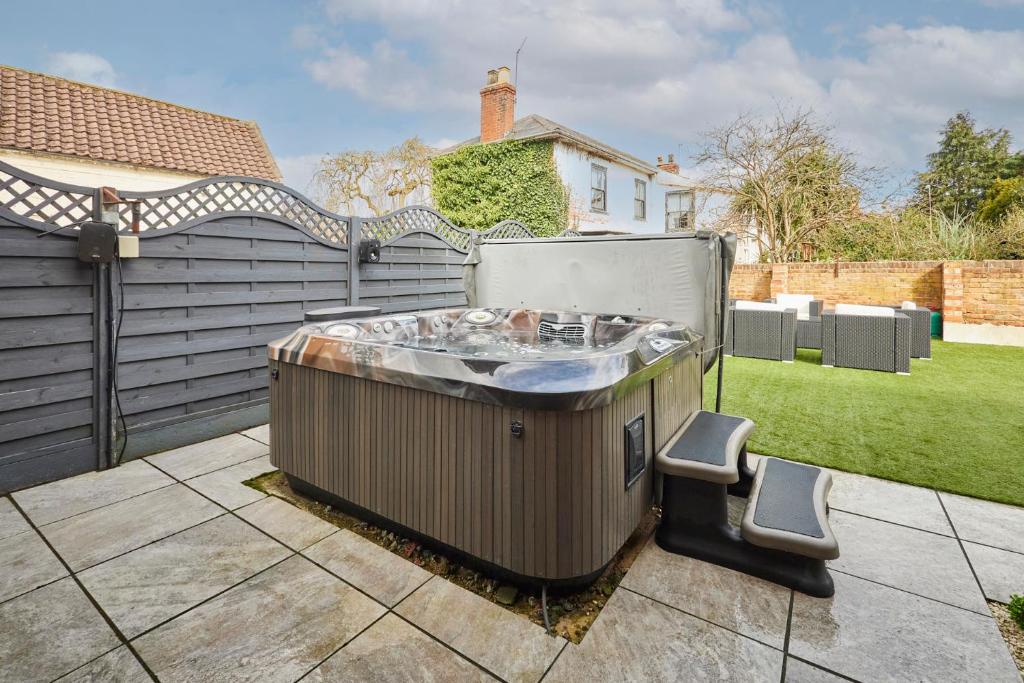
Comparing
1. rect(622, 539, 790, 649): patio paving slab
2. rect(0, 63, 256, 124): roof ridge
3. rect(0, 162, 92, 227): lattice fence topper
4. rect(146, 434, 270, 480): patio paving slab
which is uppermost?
rect(0, 63, 256, 124): roof ridge

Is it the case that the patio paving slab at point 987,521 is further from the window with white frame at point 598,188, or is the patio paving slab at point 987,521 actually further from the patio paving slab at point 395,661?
the window with white frame at point 598,188

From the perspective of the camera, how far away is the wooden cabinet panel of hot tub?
1489 mm

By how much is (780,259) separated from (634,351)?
10.5 m

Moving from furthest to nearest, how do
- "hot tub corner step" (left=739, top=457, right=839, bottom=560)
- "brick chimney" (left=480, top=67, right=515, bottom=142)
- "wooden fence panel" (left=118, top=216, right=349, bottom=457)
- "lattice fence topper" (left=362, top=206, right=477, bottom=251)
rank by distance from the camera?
"brick chimney" (left=480, top=67, right=515, bottom=142), "lattice fence topper" (left=362, top=206, right=477, bottom=251), "wooden fence panel" (left=118, top=216, right=349, bottom=457), "hot tub corner step" (left=739, top=457, right=839, bottom=560)

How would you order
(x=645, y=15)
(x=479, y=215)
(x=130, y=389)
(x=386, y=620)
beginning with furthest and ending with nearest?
(x=479, y=215), (x=645, y=15), (x=130, y=389), (x=386, y=620)

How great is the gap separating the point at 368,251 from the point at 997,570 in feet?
13.2

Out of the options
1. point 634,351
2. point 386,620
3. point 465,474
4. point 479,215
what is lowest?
point 386,620

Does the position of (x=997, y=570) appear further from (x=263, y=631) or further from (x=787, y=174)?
(x=787, y=174)

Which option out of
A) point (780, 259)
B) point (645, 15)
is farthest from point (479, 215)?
point (780, 259)

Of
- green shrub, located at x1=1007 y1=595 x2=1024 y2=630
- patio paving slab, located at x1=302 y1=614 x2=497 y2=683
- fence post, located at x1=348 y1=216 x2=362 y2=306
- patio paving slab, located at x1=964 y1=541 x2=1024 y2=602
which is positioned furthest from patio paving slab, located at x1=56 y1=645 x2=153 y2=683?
fence post, located at x1=348 y1=216 x2=362 y2=306

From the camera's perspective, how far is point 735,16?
8.50 meters

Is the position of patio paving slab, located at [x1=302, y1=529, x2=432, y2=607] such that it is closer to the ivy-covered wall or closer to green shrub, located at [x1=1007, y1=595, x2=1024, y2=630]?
green shrub, located at [x1=1007, y1=595, x2=1024, y2=630]

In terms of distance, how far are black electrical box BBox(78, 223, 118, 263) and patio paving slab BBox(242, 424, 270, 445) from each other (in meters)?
1.33

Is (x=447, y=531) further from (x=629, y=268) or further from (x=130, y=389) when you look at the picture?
(x=130, y=389)
